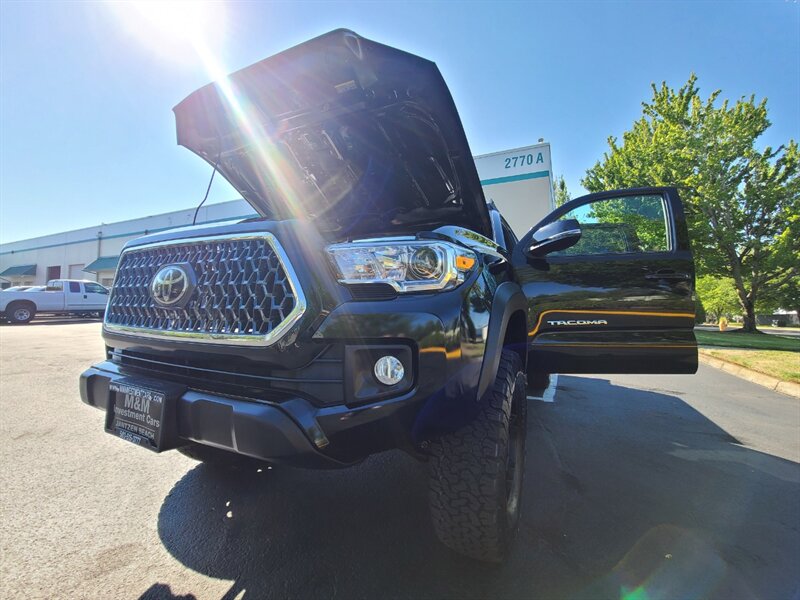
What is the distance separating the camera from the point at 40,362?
248 inches

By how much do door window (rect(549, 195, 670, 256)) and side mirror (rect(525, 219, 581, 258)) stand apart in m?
0.50

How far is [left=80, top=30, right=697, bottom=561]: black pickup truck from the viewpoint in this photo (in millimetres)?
1376

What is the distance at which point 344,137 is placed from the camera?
7.86 ft

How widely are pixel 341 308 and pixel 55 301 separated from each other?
20.5 metres

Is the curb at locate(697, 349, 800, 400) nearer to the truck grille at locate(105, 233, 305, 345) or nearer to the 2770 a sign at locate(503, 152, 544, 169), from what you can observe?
the 2770 a sign at locate(503, 152, 544, 169)

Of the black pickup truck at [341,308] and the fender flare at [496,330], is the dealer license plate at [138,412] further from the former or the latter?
the fender flare at [496,330]

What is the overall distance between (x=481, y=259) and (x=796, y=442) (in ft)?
13.0

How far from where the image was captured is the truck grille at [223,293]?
1.47m

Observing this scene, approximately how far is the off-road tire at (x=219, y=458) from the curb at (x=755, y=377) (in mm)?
5254

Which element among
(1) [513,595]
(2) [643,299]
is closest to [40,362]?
(1) [513,595]

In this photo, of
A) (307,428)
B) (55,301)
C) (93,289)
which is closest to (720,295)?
(93,289)

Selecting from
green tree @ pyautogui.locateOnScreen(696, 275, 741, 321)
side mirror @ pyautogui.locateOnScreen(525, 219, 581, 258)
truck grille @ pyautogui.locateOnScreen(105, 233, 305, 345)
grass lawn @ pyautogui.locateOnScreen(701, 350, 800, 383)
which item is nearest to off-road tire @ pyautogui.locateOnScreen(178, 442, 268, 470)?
truck grille @ pyautogui.locateOnScreen(105, 233, 305, 345)

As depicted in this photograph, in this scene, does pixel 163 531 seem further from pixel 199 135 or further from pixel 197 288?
pixel 199 135

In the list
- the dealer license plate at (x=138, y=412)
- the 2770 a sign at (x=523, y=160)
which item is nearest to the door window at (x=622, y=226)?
the dealer license plate at (x=138, y=412)
